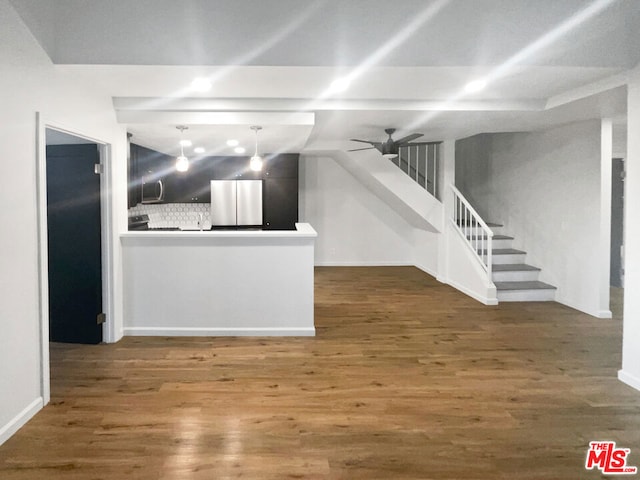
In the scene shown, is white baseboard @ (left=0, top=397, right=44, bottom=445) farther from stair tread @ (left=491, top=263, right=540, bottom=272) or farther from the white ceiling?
stair tread @ (left=491, top=263, right=540, bottom=272)

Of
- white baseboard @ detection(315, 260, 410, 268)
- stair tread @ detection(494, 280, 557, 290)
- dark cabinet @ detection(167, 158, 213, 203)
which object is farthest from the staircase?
dark cabinet @ detection(167, 158, 213, 203)

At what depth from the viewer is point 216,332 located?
4.54 m

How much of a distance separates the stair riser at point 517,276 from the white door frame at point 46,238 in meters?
5.01

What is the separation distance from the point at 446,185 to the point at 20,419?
20.2ft

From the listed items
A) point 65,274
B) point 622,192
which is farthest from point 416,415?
point 622,192

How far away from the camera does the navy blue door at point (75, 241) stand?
4137 mm

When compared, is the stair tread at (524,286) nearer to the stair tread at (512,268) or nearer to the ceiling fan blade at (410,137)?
the stair tread at (512,268)

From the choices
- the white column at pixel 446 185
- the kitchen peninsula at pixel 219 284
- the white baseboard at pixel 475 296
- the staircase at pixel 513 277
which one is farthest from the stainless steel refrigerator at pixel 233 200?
the staircase at pixel 513 277

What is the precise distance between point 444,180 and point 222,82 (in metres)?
4.50

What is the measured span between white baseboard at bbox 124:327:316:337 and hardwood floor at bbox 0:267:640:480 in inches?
4.3

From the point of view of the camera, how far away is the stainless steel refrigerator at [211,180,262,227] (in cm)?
812

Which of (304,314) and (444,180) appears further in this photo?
(444,180)

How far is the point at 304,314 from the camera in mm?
4551

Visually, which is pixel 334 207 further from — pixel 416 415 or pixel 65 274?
pixel 416 415
